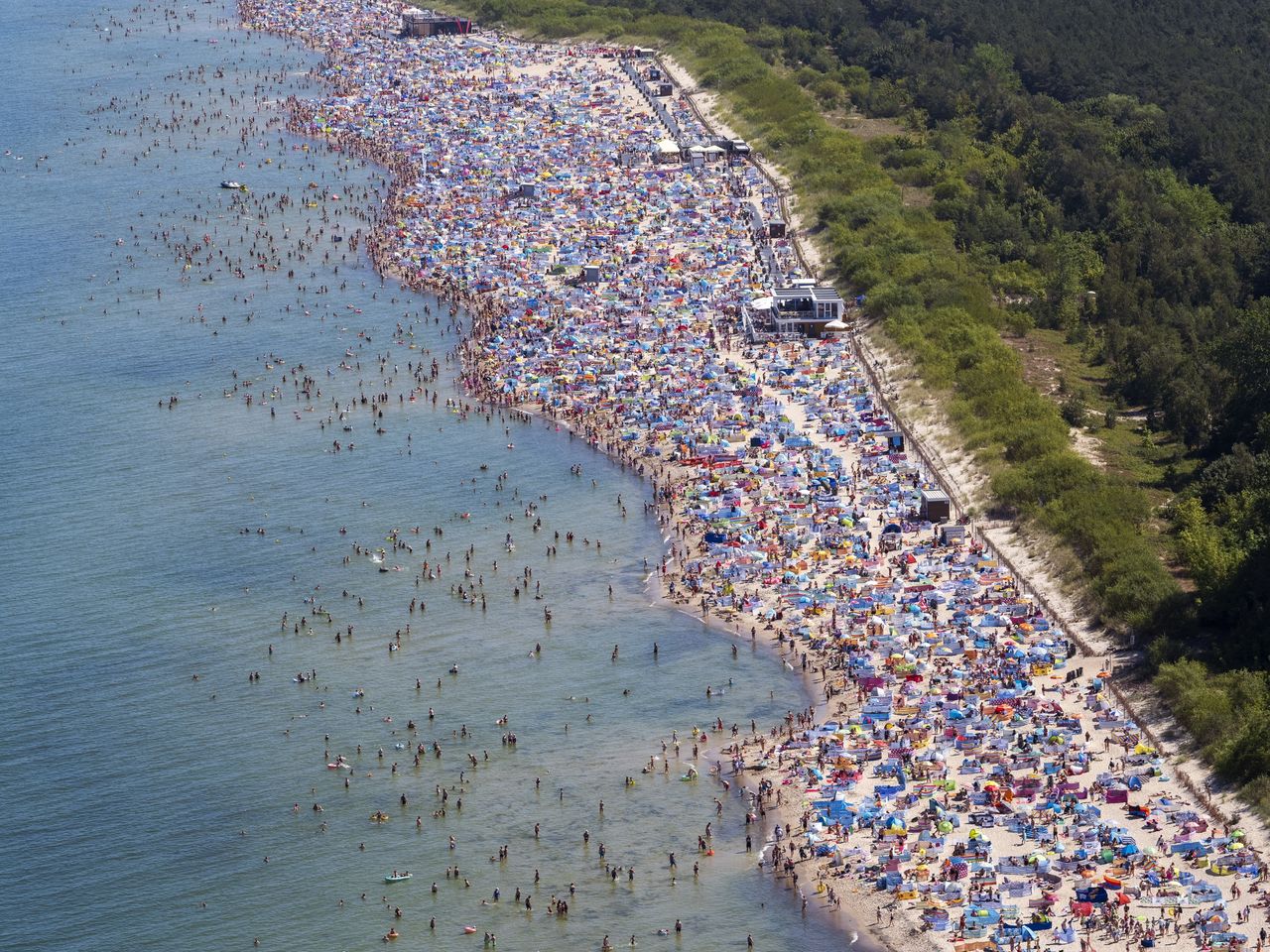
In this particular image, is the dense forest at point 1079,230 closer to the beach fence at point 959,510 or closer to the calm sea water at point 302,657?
the beach fence at point 959,510

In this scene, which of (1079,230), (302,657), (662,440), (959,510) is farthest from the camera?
(1079,230)

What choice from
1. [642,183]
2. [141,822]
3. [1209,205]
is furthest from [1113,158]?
[141,822]

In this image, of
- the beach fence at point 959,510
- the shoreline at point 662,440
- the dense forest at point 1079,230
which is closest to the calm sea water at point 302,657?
the shoreline at point 662,440

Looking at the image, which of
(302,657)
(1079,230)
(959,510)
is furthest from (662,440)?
(1079,230)

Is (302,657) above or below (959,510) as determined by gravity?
below

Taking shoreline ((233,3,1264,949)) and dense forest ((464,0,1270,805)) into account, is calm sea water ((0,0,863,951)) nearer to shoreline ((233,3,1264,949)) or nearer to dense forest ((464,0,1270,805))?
shoreline ((233,3,1264,949))

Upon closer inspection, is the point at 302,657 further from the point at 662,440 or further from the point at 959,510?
the point at 959,510

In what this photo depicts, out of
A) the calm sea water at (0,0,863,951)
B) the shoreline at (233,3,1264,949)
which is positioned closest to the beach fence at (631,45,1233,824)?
the shoreline at (233,3,1264,949)
